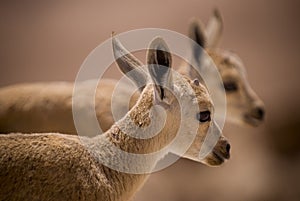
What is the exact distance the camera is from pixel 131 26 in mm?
4930

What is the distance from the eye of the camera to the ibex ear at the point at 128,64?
207cm

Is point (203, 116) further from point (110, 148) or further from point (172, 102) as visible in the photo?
point (110, 148)

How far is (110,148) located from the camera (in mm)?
2023

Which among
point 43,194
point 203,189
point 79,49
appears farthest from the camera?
point 79,49

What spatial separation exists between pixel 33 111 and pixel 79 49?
1.92m

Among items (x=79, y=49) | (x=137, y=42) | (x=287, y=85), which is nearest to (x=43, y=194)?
(x=137, y=42)

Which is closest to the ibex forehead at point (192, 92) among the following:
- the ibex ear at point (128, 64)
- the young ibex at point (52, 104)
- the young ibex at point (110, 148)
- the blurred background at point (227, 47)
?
the young ibex at point (110, 148)

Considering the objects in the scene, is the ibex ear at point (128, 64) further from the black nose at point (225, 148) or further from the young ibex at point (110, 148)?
the black nose at point (225, 148)

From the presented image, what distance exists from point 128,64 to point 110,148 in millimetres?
268

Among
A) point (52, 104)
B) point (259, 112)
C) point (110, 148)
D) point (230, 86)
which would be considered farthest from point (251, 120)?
point (110, 148)

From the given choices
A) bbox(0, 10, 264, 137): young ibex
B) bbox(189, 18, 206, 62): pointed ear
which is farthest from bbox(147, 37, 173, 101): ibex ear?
bbox(189, 18, 206, 62): pointed ear

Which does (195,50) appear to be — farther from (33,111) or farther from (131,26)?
(131,26)

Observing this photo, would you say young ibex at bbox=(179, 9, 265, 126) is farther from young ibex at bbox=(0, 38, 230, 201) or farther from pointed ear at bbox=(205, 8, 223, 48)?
young ibex at bbox=(0, 38, 230, 201)

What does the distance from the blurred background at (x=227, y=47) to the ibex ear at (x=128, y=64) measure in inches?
84.4
